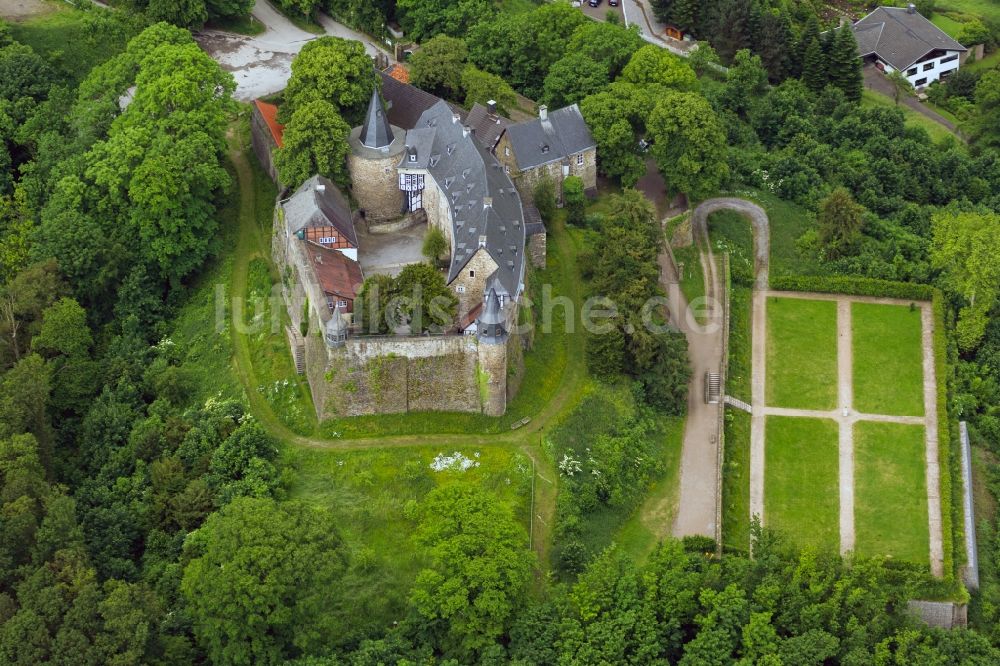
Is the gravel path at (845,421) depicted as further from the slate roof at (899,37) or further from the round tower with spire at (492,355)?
the slate roof at (899,37)

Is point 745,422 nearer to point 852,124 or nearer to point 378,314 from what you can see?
point 378,314

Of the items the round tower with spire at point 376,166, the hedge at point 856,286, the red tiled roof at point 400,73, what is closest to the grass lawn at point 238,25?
the red tiled roof at point 400,73

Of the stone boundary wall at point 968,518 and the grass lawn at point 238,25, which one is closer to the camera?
the stone boundary wall at point 968,518

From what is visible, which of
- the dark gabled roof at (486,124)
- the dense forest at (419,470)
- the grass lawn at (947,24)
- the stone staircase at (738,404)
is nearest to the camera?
the dense forest at (419,470)

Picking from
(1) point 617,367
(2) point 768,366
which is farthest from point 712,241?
(1) point 617,367

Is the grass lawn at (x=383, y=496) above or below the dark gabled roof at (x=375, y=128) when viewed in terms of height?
below

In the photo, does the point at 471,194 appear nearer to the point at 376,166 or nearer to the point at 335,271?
the point at 376,166

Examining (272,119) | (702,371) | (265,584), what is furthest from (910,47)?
(265,584)
